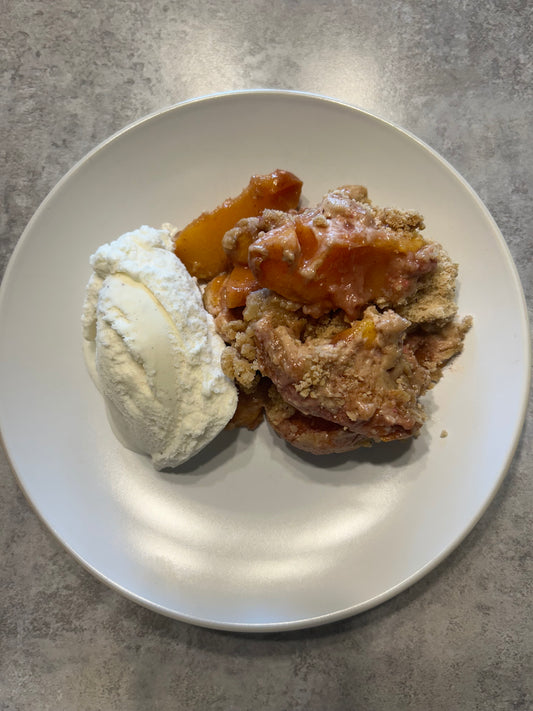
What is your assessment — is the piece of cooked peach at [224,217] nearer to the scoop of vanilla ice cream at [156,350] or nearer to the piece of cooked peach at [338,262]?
the scoop of vanilla ice cream at [156,350]

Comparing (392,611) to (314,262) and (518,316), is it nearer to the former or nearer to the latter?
(518,316)

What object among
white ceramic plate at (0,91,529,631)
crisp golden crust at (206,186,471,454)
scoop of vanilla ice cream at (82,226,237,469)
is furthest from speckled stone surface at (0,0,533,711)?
scoop of vanilla ice cream at (82,226,237,469)

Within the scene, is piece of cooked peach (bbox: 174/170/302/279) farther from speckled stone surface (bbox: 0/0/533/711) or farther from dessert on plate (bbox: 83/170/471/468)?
speckled stone surface (bbox: 0/0/533/711)

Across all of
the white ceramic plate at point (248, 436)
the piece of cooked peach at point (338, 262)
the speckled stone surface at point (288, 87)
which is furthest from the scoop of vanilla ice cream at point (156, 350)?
the speckled stone surface at point (288, 87)

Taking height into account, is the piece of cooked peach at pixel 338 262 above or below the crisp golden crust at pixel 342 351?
above

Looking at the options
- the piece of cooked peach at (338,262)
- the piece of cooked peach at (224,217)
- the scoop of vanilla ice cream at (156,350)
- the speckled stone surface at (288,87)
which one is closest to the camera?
the piece of cooked peach at (338,262)

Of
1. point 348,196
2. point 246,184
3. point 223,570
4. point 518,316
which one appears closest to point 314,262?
point 348,196

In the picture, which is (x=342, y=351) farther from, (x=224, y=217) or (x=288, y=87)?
(x=288, y=87)
